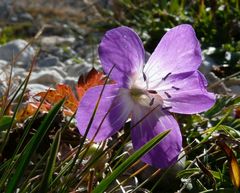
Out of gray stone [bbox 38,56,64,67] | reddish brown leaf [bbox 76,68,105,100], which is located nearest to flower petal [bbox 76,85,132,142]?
reddish brown leaf [bbox 76,68,105,100]

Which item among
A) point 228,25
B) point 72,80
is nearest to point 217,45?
point 228,25

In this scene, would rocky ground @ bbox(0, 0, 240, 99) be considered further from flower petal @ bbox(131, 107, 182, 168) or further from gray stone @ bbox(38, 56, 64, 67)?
flower petal @ bbox(131, 107, 182, 168)

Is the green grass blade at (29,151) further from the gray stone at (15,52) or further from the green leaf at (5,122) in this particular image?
the gray stone at (15,52)

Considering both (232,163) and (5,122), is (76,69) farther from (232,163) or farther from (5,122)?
(232,163)

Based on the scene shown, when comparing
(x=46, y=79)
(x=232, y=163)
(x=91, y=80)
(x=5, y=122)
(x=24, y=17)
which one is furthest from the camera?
(x=24, y=17)

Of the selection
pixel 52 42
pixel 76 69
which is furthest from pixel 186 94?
pixel 52 42

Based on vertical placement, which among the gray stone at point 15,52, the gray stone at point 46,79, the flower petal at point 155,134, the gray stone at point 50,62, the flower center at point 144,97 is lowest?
the gray stone at point 50,62

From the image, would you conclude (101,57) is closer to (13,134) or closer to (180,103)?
(180,103)

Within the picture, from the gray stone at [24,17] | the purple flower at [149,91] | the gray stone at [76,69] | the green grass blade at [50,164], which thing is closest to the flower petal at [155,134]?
the purple flower at [149,91]
